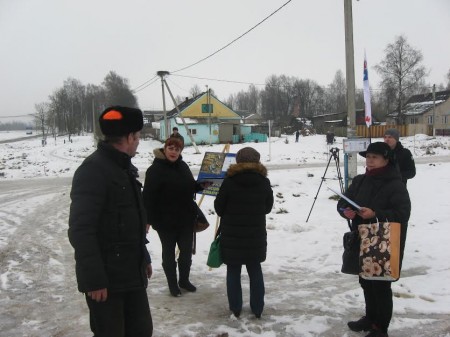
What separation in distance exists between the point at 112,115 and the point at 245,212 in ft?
6.03

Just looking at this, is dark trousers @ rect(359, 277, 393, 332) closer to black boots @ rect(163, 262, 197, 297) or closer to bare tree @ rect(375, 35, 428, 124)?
black boots @ rect(163, 262, 197, 297)

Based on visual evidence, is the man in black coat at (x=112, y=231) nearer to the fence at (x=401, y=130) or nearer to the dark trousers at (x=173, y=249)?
the dark trousers at (x=173, y=249)

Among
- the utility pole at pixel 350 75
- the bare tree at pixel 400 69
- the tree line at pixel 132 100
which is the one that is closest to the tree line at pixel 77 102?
the tree line at pixel 132 100

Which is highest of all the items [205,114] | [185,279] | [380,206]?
[205,114]

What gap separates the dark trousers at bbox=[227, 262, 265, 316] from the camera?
410cm

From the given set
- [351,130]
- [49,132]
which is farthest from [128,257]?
[49,132]

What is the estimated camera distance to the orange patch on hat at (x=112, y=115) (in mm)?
2568

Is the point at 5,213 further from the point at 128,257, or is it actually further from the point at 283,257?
the point at 128,257

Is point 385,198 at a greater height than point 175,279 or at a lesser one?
greater

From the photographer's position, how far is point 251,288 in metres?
4.15

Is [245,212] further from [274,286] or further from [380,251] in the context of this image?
[274,286]

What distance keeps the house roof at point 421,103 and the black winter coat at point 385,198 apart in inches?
2388

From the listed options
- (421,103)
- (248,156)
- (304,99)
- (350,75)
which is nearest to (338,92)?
(304,99)

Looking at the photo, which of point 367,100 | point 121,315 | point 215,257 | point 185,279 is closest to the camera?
point 121,315
